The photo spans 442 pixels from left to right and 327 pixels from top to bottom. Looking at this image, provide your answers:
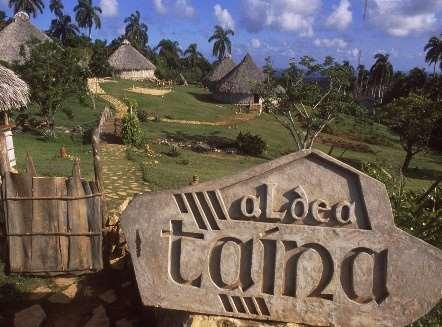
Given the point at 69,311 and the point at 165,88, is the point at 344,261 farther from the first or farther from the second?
the point at 165,88

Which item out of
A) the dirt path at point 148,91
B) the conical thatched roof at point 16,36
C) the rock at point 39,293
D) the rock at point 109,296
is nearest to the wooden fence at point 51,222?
the rock at point 39,293

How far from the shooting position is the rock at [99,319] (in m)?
4.98

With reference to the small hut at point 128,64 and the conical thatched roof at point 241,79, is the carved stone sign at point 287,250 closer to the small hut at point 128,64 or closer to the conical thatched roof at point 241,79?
the conical thatched roof at point 241,79

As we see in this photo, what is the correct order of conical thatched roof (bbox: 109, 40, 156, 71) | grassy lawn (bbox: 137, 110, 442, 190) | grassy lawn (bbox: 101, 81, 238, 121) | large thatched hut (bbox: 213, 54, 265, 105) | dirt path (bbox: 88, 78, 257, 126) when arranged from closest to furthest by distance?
grassy lawn (bbox: 137, 110, 442, 190) → dirt path (bbox: 88, 78, 257, 126) → grassy lawn (bbox: 101, 81, 238, 121) → large thatched hut (bbox: 213, 54, 265, 105) → conical thatched roof (bbox: 109, 40, 156, 71)

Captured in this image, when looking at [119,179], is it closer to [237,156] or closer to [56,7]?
[237,156]

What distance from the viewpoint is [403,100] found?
23.1m

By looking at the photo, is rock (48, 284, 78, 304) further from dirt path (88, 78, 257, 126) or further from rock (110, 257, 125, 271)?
dirt path (88, 78, 257, 126)

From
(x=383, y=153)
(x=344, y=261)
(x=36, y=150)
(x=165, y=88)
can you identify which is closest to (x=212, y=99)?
(x=165, y=88)

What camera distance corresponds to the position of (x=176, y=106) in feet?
103

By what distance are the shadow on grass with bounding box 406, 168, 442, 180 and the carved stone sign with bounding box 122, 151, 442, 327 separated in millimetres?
19744

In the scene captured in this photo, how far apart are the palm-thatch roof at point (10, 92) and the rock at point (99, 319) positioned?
10.1 metres

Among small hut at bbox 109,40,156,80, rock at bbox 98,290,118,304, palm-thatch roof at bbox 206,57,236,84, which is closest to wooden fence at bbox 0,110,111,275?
rock at bbox 98,290,118,304

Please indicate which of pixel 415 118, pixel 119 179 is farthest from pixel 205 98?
pixel 119 179

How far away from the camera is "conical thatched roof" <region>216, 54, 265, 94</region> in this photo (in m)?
37.0
